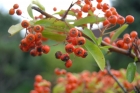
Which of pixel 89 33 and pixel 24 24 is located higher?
pixel 24 24

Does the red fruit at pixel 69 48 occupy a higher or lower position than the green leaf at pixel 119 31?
lower

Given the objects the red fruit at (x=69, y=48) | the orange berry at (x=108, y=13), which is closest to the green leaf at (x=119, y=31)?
the orange berry at (x=108, y=13)

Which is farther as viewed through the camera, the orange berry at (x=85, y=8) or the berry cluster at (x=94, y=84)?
the berry cluster at (x=94, y=84)

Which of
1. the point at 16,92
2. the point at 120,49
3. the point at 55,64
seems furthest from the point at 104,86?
the point at 16,92

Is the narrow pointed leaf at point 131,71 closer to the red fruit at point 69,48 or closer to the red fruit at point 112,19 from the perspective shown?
the red fruit at point 112,19

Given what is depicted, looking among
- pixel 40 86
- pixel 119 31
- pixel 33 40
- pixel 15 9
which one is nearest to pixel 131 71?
pixel 119 31

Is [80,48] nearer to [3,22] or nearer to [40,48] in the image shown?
[40,48]

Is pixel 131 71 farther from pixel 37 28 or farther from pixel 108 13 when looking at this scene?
pixel 37 28

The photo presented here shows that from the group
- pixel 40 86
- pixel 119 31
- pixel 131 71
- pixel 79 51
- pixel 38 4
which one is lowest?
pixel 131 71

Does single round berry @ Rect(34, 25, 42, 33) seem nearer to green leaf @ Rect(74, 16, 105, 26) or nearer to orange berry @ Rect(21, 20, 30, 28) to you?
orange berry @ Rect(21, 20, 30, 28)
